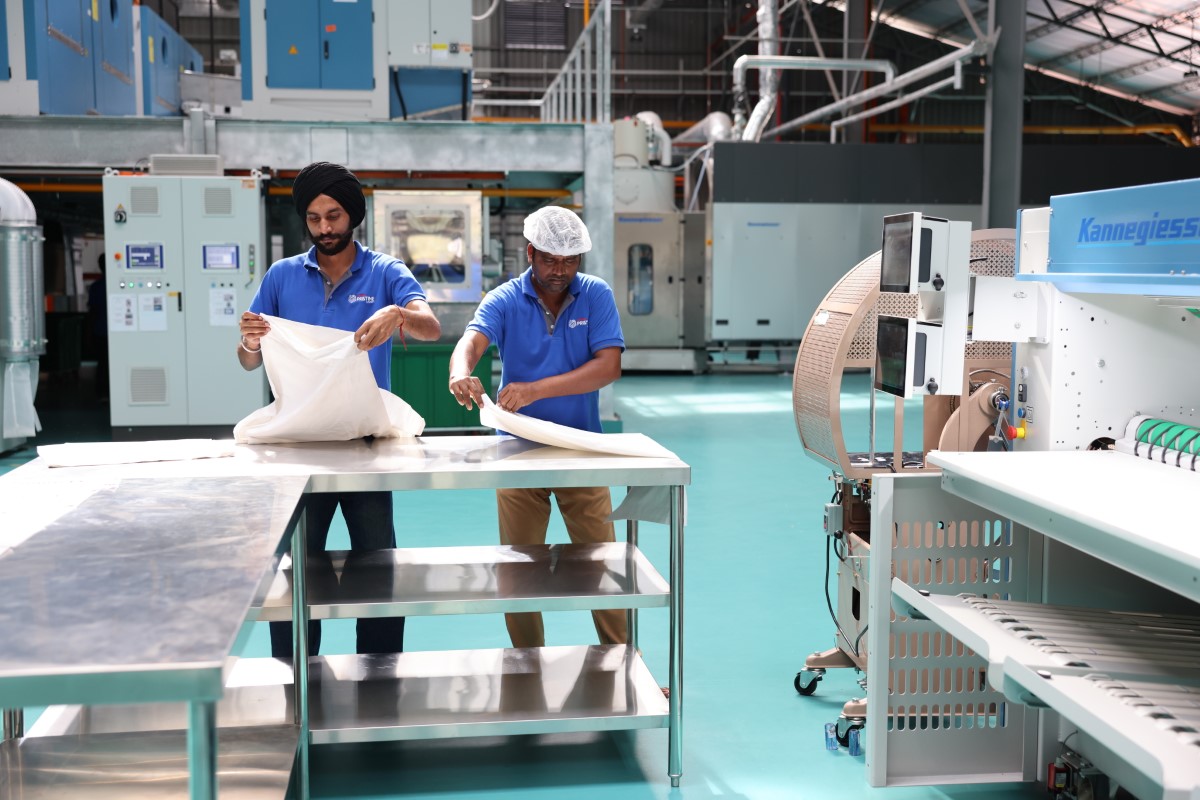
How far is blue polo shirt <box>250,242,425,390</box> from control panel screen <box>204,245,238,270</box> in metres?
5.86

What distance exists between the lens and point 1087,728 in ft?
7.11

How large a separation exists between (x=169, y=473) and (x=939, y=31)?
721 inches

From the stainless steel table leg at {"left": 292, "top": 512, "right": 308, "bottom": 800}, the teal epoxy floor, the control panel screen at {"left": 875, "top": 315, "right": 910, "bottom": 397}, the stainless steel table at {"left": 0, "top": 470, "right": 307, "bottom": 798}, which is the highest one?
the control panel screen at {"left": 875, "top": 315, "right": 910, "bottom": 397}

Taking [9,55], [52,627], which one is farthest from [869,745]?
[9,55]

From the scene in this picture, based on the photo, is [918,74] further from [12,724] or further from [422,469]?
[12,724]

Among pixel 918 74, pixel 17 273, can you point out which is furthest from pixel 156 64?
pixel 918 74

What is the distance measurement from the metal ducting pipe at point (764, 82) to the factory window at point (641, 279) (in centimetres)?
208

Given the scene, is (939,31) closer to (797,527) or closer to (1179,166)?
(1179,166)

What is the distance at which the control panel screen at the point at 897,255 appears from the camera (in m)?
3.13

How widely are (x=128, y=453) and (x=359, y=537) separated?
2.50 ft

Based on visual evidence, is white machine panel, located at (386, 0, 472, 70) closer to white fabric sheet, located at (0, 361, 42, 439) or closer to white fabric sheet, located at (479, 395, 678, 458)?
white fabric sheet, located at (0, 361, 42, 439)

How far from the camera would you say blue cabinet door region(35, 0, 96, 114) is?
9.40 metres

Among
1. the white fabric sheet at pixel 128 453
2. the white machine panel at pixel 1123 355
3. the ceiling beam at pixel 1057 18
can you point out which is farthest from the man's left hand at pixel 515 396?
the ceiling beam at pixel 1057 18

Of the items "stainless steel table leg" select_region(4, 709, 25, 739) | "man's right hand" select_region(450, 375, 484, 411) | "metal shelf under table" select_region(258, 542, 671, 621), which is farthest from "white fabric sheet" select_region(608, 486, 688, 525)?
"stainless steel table leg" select_region(4, 709, 25, 739)
